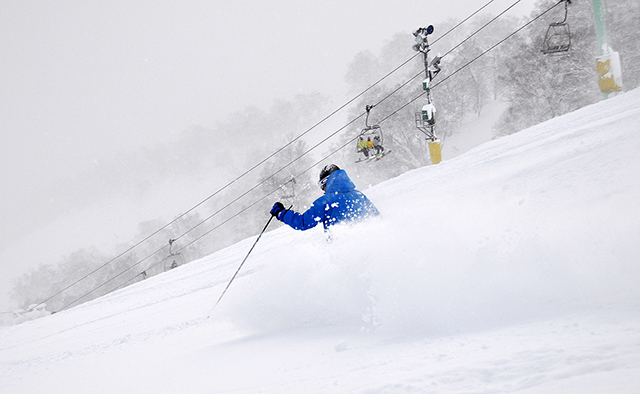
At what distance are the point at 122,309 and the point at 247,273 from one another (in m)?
3.47

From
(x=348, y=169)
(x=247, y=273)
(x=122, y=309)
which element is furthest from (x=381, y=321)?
(x=348, y=169)

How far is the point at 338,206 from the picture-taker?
410 centimetres

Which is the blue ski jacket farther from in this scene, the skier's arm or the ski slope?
the ski slope

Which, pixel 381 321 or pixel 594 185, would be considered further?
pixel 594 185

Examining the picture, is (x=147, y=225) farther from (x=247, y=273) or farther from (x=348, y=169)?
(x=247, y=273)

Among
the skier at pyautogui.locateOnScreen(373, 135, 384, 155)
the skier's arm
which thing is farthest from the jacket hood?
the skier at pyautogui.locateOnScreen(373, 135, 384, 155)

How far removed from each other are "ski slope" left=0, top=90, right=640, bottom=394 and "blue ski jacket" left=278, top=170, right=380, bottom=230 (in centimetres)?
27

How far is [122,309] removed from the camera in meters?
7.75

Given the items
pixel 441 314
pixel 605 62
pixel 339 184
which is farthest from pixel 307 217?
pixel 605 62

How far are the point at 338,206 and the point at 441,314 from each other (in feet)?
6.64

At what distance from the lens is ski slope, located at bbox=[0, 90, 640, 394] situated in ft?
4.91

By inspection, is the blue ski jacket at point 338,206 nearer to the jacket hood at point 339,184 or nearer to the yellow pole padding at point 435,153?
the jacket hood at point 339,184

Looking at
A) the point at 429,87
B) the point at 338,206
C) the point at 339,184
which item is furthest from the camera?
the point at 429,87

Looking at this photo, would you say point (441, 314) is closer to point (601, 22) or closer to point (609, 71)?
point (609, 71)
